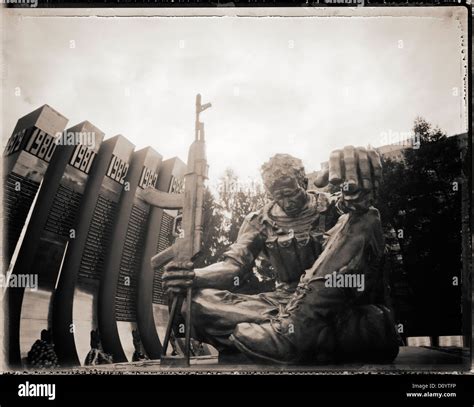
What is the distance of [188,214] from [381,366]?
9.35 feet

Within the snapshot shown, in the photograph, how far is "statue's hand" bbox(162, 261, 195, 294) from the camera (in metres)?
6.06

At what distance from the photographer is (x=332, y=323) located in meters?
5.84

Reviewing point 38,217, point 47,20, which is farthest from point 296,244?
point 47,20

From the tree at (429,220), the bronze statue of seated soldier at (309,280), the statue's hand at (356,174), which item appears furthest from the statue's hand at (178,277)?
the tree at (429,220)

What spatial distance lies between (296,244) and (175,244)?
1.46m

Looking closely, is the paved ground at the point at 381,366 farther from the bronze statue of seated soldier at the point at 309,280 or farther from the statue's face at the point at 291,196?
the statue's face at the point at 291,196

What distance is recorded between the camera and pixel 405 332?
20.2ft

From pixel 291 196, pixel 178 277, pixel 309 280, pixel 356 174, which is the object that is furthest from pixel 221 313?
pixel 356 174

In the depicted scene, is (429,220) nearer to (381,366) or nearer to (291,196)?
(291,196)

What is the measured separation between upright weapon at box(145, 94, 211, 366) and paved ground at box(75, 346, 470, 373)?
0.79ft

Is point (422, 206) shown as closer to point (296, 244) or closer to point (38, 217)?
point (296, 244)

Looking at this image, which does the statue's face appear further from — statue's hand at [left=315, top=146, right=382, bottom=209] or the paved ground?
the paved ground

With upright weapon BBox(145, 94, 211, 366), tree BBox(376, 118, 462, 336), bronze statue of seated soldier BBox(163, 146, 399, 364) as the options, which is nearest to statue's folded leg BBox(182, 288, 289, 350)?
bronze statue of seated soldier BBox(163, 146, 399, 364)

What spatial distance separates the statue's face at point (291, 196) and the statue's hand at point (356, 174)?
45 cm
